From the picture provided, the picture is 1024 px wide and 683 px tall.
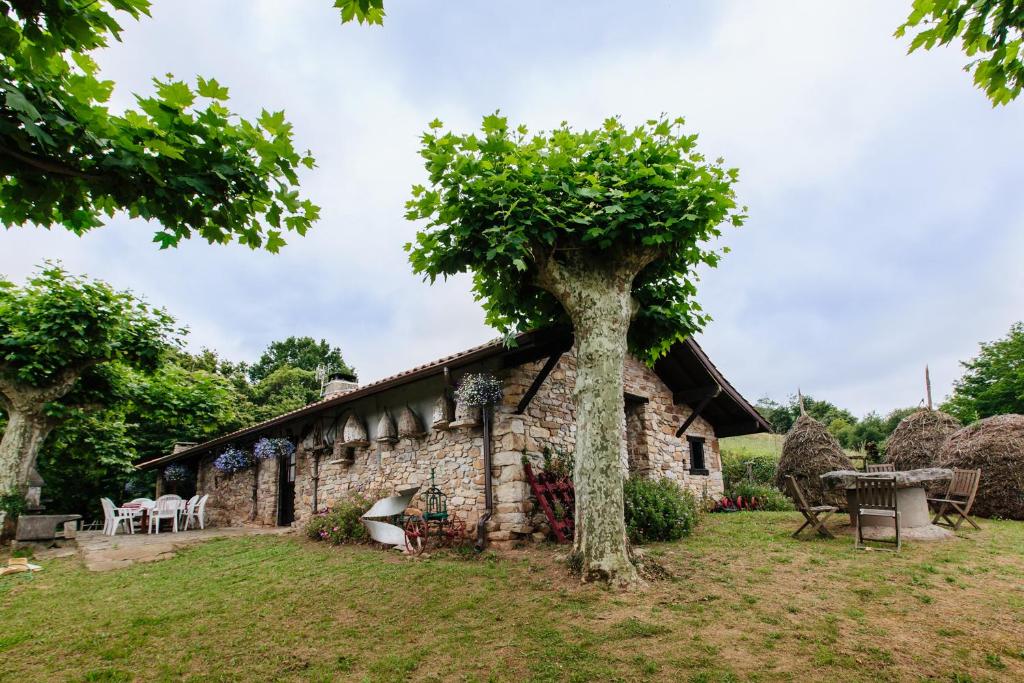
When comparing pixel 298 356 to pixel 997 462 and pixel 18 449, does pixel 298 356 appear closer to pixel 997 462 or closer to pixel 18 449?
pixel 18 449

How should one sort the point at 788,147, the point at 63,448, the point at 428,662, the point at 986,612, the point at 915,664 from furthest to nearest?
the point at 63,448 → the point at 788,147 → the point at 986,612 → the point at 428,662 → the point at 915,664

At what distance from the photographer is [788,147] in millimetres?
7195

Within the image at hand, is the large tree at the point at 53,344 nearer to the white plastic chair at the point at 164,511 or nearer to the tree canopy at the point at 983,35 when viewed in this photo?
the white plastic chair at the point at 164,511

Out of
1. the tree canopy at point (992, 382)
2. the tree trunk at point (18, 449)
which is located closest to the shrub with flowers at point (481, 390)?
the tree trunk at point (18, 449)

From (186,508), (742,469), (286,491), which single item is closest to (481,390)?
(286,491)

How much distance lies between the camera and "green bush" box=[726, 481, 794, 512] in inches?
461

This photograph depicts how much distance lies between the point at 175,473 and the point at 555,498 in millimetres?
14533

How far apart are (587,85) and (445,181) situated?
188cm

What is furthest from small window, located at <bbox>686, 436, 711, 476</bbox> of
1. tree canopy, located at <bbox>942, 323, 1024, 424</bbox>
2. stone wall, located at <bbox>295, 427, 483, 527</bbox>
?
tree canopy, located at <bbox>942, 323, 1024, 424</bbox>

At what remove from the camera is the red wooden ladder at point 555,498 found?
298 inches

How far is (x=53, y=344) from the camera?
30.6ft

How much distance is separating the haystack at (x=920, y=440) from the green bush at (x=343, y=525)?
38.9ft

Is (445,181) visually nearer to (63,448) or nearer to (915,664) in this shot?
(915,664)

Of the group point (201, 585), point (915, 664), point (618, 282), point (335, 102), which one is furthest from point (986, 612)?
point (201, 585)
